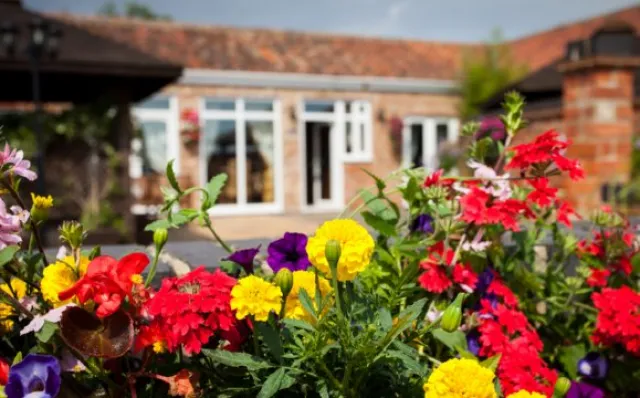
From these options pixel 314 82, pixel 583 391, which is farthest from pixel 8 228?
pixel 314 82

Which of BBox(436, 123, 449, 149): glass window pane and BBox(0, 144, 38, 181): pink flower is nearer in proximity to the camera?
BBox(0, 144, 38, 181): pink flower

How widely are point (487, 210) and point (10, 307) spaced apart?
99 centimetres

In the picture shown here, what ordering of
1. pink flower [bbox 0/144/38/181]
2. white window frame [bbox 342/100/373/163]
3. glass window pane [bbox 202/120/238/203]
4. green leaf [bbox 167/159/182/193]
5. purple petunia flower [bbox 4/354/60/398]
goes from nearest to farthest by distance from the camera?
purple petunia flower [bbox 4/354/60/398] < pink flower [bbox 0/144/38/181] < green leaf [bbox 167/159/182/193] < glass window pane [bbox 202/120/238/203] < white window frame [bbox 342/100/373/163]

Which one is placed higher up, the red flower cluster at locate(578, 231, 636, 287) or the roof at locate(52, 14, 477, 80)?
the roof at locate(52, 14, 477, 80)

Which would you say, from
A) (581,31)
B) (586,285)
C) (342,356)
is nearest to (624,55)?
(586,285)

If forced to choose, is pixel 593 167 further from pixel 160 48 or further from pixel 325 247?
pixel 160 48

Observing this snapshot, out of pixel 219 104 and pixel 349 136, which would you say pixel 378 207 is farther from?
pixel 349 136

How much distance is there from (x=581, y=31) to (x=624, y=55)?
12.6 m

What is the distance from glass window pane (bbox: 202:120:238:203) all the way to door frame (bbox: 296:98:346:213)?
1.40 m

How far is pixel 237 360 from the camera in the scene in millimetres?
1079

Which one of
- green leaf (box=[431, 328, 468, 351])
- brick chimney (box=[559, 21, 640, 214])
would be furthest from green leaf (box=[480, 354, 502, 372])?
brick chimney (box=[559, 21, 640, 214])

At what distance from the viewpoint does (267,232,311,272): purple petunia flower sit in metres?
1.35

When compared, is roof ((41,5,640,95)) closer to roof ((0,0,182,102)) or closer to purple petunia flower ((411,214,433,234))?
roof ((0,0,182,102))

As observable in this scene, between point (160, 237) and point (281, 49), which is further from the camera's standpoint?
point (281, 49)
